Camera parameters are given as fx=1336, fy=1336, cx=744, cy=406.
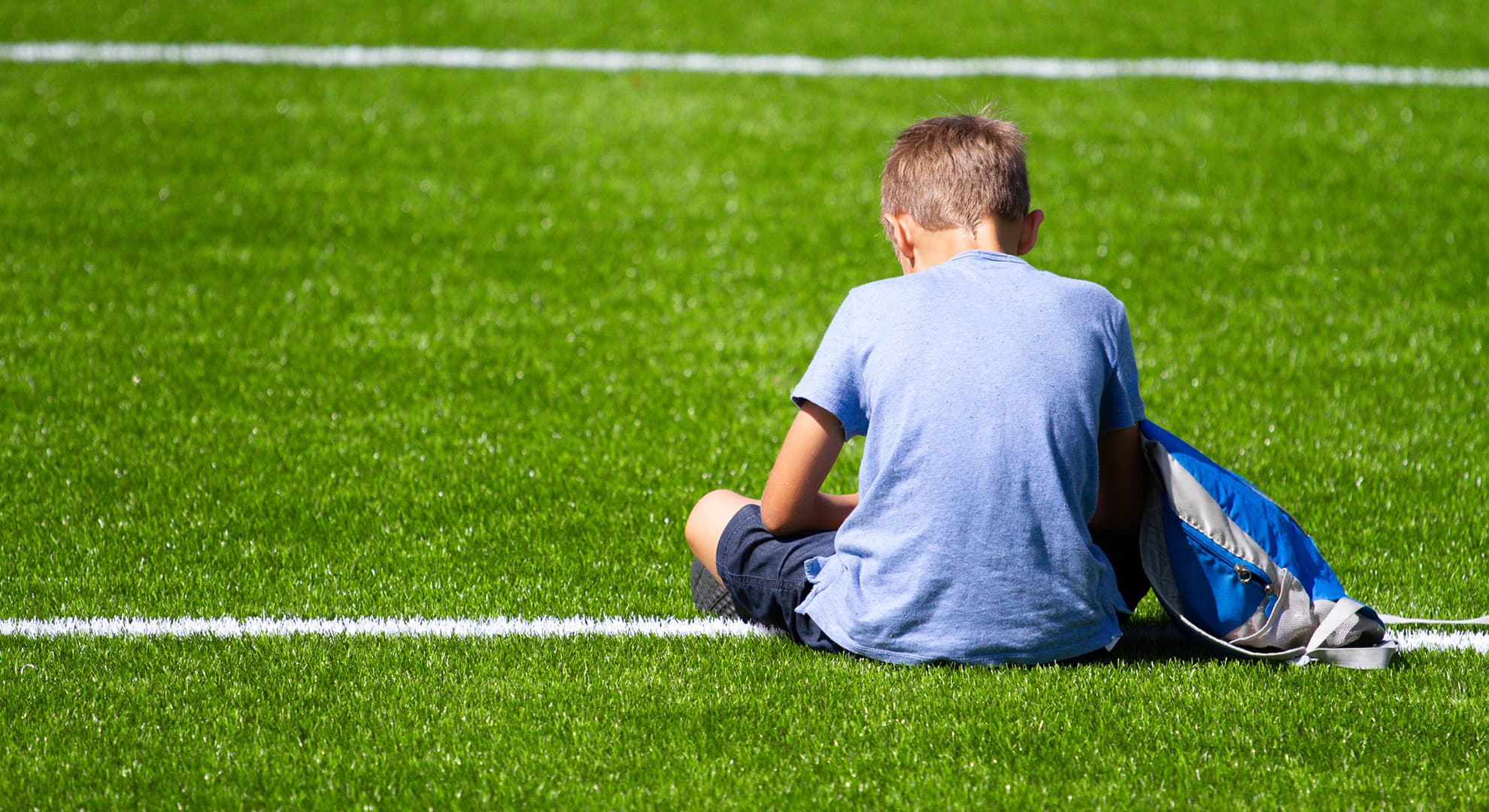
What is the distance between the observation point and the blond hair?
3314 millimetres

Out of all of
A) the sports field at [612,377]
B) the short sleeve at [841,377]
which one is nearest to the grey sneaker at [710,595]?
the sports field at [612,377]

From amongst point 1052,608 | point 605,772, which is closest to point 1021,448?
point 1052,608

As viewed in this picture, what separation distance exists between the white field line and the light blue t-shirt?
→ 31.3 inches

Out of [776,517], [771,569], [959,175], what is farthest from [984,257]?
[771,569]

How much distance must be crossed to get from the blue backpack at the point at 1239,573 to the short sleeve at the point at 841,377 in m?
0.78

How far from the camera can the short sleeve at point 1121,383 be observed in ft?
10.6

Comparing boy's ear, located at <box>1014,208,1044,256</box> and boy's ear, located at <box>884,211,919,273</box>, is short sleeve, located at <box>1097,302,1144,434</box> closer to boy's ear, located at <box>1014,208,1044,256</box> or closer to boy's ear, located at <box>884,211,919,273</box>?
boy's ear, located at <box>1014,208,1044,256</box>

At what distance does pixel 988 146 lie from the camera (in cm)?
332

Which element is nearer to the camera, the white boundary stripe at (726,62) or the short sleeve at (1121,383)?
the short sleeve at (1121,383)

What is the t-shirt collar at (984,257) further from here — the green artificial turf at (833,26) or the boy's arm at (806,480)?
the green artificial turf at (833,26)

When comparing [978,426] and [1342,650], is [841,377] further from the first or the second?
[1342,650]

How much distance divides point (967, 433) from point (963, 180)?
2.14 ft

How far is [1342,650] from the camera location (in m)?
3.54

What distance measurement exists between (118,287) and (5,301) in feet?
1.75
